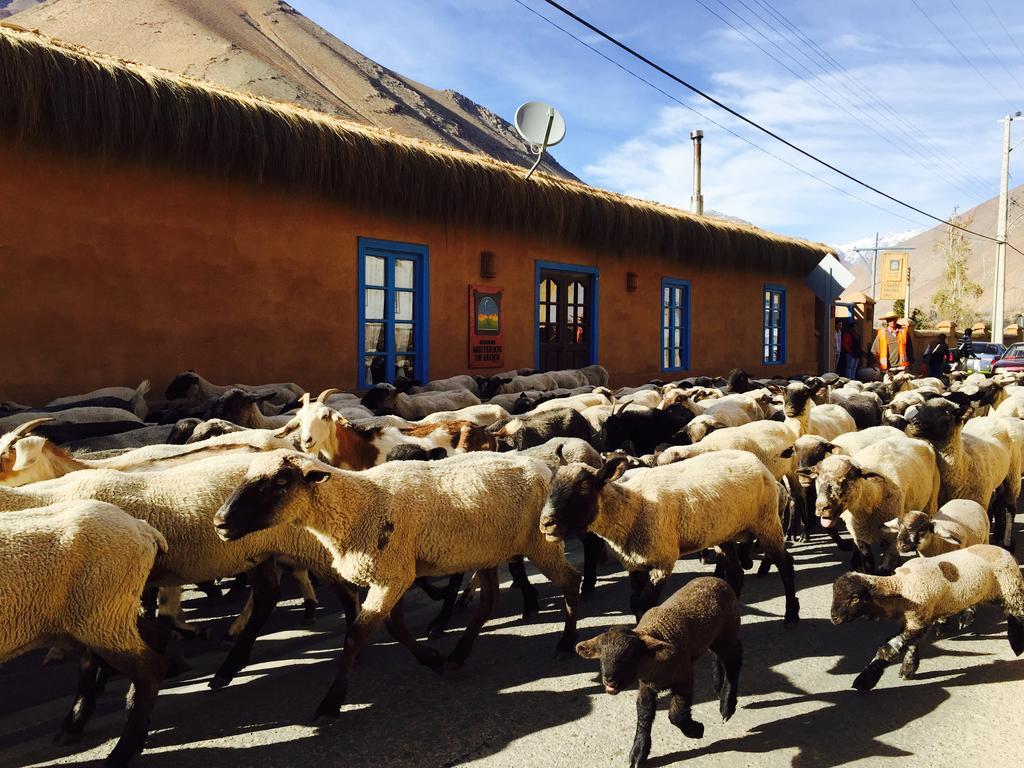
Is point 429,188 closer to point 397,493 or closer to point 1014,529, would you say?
point 397,493

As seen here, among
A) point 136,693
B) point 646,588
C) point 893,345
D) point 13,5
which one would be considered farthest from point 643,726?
point 13,5

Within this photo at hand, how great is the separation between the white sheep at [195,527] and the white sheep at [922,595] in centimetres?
293

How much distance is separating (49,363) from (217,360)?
176cm

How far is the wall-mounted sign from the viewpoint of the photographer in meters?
11.8

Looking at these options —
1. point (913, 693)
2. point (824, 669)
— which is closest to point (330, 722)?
point (824, 669)

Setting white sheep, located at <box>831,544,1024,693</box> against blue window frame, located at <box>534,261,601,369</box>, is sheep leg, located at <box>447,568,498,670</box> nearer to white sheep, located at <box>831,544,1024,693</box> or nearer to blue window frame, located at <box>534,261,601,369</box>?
white sheep, located at <box>831,544,1024,693</box>

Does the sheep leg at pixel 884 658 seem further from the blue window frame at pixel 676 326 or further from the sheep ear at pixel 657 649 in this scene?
the blue window frame at pixel 676 326

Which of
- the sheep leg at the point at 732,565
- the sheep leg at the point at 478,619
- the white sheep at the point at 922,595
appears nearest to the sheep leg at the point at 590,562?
the sheep leg at the point at 732,565

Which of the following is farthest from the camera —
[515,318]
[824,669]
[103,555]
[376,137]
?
[515,318]

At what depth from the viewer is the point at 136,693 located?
11.2 feet

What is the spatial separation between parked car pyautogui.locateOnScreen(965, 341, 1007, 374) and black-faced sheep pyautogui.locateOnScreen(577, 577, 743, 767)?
97.1ft

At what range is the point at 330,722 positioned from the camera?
12.1 feet

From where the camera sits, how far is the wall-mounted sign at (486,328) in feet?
38.6

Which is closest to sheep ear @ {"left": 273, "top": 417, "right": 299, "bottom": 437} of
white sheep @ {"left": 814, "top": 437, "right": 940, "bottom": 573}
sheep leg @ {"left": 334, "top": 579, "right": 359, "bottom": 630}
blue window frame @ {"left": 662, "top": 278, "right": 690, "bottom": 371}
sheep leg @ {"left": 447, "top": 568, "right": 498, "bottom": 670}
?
sheep leg @ {"left": 334, "top": 579, "right": 359, "bottom": 630}
